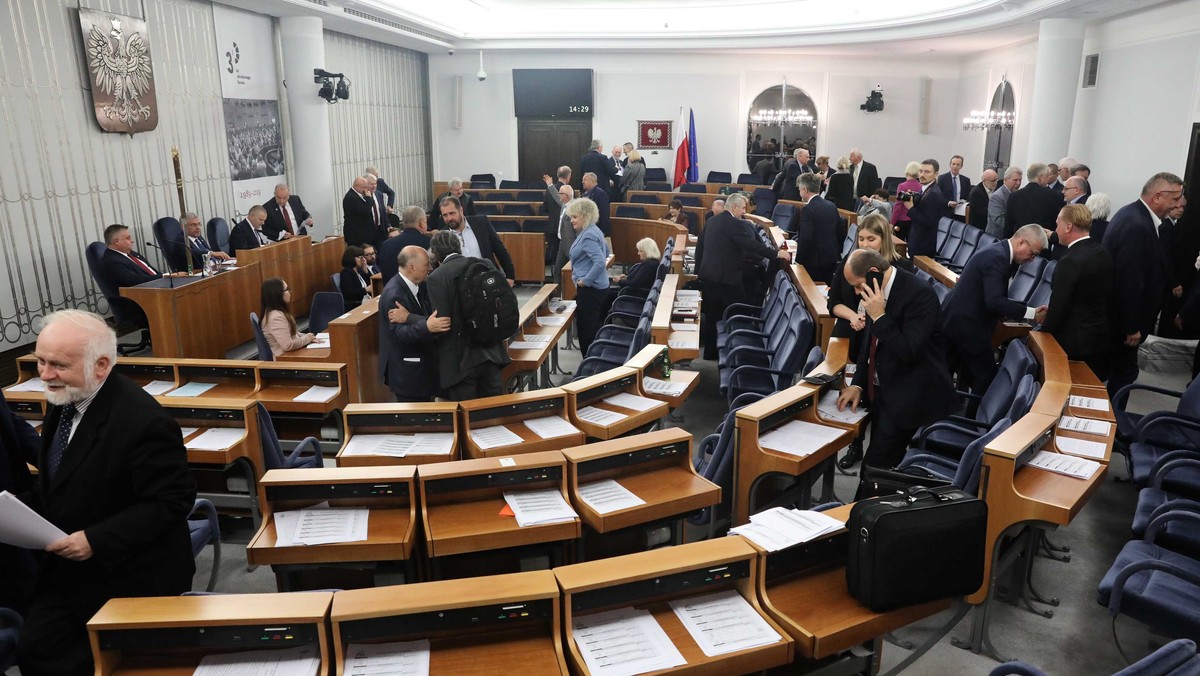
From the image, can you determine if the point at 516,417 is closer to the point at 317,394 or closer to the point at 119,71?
the point at 317,394

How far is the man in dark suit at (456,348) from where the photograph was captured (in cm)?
485

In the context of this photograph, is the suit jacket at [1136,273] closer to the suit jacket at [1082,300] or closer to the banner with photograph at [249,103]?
the suit jacket at [1082,300]

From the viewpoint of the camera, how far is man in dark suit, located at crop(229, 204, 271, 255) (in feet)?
30.6

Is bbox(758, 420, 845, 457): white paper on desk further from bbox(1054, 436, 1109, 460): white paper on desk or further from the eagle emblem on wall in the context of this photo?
the eagle emblem on wall

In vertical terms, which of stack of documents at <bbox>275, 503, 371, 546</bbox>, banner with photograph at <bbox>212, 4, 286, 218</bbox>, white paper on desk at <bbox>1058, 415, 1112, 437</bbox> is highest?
banner with photograph at <bbox>212, 4, 286, 218</bbox>

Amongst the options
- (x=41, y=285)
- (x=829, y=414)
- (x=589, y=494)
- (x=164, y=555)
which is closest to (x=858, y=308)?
(x=829, y=414)

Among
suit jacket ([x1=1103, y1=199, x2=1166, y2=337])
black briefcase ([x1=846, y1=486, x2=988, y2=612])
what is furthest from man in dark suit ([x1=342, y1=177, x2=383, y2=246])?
black briefcase ([x1=846, y1=486, x2=988, y2=612])

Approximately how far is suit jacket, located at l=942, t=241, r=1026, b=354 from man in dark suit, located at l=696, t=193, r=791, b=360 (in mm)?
2372

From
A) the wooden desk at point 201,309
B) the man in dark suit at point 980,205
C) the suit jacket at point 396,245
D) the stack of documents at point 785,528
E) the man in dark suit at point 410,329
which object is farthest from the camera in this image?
the man in dark suit at point 980,205

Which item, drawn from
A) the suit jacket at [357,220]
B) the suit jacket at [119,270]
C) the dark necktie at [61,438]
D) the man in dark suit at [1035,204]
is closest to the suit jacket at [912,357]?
the dark necktie at [61,438]

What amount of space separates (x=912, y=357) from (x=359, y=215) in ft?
26.7

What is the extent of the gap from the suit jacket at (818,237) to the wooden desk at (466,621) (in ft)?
21.6

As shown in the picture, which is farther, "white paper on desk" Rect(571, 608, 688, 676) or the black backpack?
Answer: the black backpack

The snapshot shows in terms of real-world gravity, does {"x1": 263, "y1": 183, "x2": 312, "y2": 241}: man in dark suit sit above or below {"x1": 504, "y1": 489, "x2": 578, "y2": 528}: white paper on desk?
above
